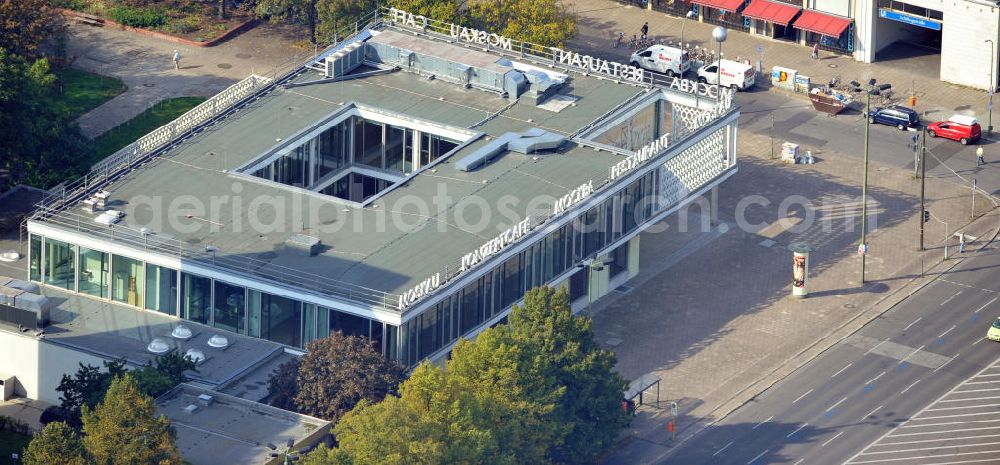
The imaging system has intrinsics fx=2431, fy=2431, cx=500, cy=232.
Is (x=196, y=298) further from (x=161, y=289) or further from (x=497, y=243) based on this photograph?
(x=497, y=243)

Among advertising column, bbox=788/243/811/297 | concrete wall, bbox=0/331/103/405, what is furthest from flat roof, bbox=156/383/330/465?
advertising column, bbox=788/243/811/297

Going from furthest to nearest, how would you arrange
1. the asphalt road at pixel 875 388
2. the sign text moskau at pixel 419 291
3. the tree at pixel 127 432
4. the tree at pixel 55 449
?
the asphalt road at pixel 875 388 → the sign text moskau at pixel 419 291 → the tree at pixel 127 432 → the tree at pixel 55 449

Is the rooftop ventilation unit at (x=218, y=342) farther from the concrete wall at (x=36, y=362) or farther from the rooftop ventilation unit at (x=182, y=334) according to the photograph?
the concrete wall at (x=36, y=362)

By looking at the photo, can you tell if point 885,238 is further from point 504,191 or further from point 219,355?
point 219,355

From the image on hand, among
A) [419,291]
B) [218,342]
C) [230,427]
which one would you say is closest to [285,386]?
[230,427]

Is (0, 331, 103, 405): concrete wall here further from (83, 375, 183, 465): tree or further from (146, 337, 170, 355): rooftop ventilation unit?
(83, 375, 183, 465): tree

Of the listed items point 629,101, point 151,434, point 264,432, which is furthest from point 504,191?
point 151,434

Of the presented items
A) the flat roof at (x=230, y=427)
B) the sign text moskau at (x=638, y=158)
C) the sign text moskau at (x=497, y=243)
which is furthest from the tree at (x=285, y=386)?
the sign text moskau at (x=638, y=158)
